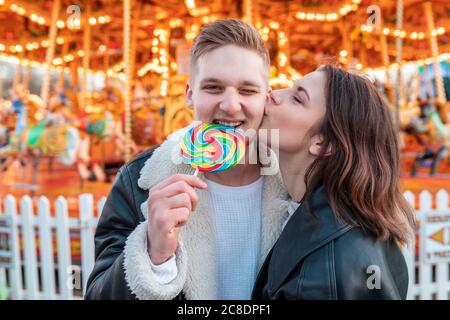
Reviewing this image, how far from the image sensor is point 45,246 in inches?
154

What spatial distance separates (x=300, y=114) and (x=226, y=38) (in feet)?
1.32

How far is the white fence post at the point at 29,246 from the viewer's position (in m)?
3.91

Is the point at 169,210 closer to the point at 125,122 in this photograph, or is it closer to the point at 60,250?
the point at 60,250

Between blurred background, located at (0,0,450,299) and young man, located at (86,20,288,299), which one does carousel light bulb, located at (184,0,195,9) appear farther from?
young man, located at (86,20,288,299)

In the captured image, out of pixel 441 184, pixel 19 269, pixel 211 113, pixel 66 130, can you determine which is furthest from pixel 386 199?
pixel 441 184

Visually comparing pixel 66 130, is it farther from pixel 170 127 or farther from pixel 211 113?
pixel 211 113

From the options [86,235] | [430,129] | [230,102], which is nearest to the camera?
[230,102]

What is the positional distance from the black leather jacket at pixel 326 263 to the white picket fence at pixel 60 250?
2.84 m

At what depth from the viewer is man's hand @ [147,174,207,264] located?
1.13 metres

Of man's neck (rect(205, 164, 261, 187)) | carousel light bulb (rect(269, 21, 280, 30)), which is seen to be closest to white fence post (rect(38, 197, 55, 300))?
man's neck (rect(205, 164, 261, 187))

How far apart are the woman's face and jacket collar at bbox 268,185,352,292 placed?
0.24 meters

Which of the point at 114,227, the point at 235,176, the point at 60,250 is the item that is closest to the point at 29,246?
the point at 60,250

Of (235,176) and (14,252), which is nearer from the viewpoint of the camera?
(235,176)

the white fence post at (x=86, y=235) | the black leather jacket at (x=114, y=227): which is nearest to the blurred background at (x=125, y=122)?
the white fence post at (x=86, y=235)
